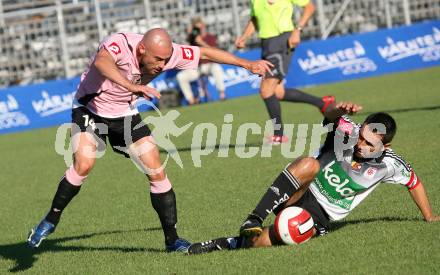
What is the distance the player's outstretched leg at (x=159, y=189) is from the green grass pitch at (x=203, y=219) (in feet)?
0.53

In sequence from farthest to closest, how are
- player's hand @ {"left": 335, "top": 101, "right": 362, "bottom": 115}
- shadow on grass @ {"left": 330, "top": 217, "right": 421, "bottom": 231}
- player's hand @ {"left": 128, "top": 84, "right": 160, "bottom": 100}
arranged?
shadow on grass @ {"left": 330, "top": 217, "right": 421, "bottom": 231} < player's hand @ {"left": 335, "top": 101, "right": 362, "bottom": 115} < player's hand @ {"left": 128, "top": 84, "right": 160, "bottom": 100}

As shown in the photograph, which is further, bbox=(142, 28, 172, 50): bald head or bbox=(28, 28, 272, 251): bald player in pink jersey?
bbox=(28, 28, 272, 251): bald player in pink jersey

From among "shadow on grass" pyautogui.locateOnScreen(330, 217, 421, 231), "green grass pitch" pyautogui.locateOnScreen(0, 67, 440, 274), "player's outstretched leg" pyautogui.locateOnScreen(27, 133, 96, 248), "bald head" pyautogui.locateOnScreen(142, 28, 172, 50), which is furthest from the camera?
"shadow on grass" pyautogui.locateOnScreen(330, 217, 421, 231)

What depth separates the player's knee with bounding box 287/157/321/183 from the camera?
22.9 ft

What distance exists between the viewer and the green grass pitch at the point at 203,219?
6.48 m

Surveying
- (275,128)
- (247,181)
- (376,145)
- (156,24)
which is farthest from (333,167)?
(156,24)

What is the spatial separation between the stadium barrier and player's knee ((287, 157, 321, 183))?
16.5m

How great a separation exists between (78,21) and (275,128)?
582 inches

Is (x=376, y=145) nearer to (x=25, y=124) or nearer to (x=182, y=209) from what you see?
(x=182, y=209)

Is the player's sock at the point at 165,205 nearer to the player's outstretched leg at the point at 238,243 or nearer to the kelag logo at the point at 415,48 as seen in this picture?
the player's outstretched leg at the point at 238,243

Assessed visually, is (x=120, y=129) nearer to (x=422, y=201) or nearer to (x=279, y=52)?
(x=422, y=201)

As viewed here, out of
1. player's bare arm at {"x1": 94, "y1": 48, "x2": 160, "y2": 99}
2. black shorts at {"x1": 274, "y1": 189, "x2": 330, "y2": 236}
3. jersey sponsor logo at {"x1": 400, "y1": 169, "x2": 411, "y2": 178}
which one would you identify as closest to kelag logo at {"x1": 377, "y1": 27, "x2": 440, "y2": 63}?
jersey sponsor logo at {"x1": 400, "y1": 169, "x2": 411, "y2": 178}

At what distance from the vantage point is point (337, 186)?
23.7ft

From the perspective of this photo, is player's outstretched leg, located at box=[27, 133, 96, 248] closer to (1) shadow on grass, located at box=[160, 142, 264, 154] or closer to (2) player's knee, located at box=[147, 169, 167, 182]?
(2) player's knee, located at box=[147, 169, 167, 182]
